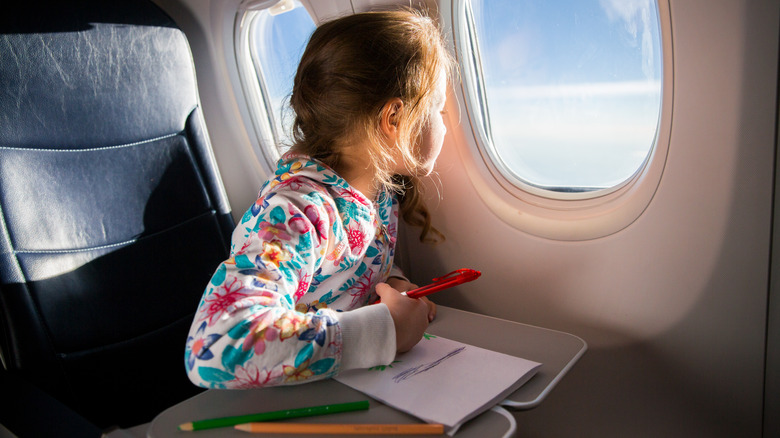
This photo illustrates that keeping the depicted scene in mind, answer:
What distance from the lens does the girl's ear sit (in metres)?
1.10

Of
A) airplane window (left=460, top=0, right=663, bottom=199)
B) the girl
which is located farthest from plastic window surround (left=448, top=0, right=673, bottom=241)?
the girl

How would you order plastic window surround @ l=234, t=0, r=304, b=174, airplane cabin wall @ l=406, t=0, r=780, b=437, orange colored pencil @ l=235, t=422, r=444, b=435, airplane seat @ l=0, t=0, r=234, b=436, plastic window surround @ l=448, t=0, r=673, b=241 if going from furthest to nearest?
plastic window surround @ l=234, t=0, r=304, b=174 → airplane seat @ l=0, t=0, r=234, b=436 → plastic window surround @ l=448, t=0, r=673, b=241 → airplane cabin wall @ l=406, t=0, r=780, b=437 → orange colored pencil @ l=235, t=422, r=444, b=435

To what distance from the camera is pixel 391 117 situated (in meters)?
1.12

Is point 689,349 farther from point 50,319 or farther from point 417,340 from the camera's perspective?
point 50,319

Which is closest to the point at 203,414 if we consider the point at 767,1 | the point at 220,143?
the point at 767,1


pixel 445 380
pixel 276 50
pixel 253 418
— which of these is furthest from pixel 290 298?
pixel 276 50

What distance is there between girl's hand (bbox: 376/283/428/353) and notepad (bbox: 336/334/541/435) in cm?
4

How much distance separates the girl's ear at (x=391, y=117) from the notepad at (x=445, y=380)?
0.45m

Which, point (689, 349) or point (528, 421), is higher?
point (689, 349)

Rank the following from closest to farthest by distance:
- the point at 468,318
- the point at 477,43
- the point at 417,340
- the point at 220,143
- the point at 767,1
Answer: the point at 767,1 → the point at 417,340 → the point at 468,318 → the point at 477,43 → the point at 220,143

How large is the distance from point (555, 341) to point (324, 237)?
513 millimetres

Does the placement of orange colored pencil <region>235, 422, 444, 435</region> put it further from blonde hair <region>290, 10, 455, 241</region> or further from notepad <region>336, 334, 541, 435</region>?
blonde hair <region>290, 10, 455, 241</region>

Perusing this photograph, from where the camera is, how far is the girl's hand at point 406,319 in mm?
967

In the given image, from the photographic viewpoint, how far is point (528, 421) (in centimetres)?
141
